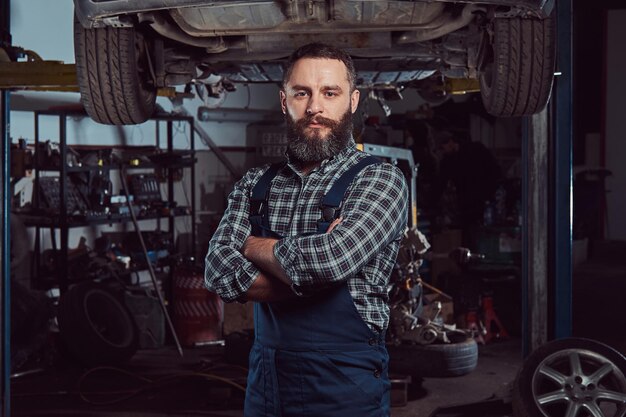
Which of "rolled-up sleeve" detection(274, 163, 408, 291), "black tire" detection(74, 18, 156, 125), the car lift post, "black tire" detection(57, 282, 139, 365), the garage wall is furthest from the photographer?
the garage wall

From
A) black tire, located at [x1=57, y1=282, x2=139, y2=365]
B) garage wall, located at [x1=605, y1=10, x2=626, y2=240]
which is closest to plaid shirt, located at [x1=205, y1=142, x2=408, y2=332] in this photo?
black tire, located at [x1=57, y1=282, x2=139, y2=365]

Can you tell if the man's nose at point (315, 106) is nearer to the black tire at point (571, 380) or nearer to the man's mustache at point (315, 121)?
the man's mustache at point (315, 121)

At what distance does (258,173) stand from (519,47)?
1.45 meters

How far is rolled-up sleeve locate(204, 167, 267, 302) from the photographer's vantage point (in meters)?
2.23

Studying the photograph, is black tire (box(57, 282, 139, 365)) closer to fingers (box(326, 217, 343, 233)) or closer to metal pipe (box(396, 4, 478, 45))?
metal pipe (box(396, 4, 478, 45))

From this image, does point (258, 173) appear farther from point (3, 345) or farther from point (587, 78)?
point (587, 78)

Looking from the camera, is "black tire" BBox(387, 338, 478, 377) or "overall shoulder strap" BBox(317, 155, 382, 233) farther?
"black tire" BBox(387, 338, 478, 377)

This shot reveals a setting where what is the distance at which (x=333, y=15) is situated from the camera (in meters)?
3.12

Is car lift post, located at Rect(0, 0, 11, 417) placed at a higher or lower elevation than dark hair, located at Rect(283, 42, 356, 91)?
lower

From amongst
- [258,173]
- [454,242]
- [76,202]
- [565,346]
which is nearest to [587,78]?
[454,242]

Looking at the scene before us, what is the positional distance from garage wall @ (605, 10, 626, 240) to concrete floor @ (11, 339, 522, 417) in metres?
6.81

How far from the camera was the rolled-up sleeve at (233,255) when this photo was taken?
7.32 feet

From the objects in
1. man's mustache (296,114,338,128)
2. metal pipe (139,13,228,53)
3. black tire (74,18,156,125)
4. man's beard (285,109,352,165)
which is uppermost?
metal pipe (139,13,228,53)

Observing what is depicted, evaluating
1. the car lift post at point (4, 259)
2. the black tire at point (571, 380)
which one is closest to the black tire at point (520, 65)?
the black tire at point (571, 380)
